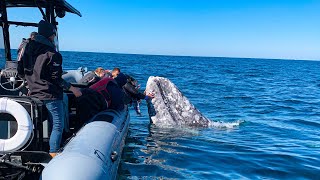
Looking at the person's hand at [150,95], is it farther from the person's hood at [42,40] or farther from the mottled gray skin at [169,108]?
the person's hood at [42,40]

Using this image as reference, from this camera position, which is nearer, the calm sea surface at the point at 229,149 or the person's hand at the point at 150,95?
the calm sea surface at the point at 229,149

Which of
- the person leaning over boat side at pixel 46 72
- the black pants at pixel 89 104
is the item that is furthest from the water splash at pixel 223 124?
the person leaning over boat side at pixel 46 72

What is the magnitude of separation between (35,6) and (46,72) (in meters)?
3.76

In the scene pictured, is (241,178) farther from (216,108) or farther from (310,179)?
(216,108)

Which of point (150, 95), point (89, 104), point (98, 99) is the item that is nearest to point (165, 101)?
point (150, 95)

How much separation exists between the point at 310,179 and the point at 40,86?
506 centimetres

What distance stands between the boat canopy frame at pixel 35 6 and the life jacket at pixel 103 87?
1.67m

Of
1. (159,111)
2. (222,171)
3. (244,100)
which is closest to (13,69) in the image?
(222,171)

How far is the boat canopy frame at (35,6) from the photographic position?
8.01m

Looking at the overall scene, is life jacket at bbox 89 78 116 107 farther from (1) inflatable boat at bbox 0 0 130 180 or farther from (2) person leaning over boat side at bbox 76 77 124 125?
(1) inflatable boat at bbox 0 0 130 180

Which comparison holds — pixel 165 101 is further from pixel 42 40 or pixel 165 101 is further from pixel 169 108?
pixel 42 40

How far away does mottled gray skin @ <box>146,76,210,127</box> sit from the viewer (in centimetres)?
1107

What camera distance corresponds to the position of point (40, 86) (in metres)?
5.33

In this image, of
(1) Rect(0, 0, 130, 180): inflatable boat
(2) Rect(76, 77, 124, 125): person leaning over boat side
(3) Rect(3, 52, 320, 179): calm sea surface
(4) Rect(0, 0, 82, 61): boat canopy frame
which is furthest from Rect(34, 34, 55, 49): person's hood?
(4) Rect(0, 0, 82, 61): boat canopy frame
